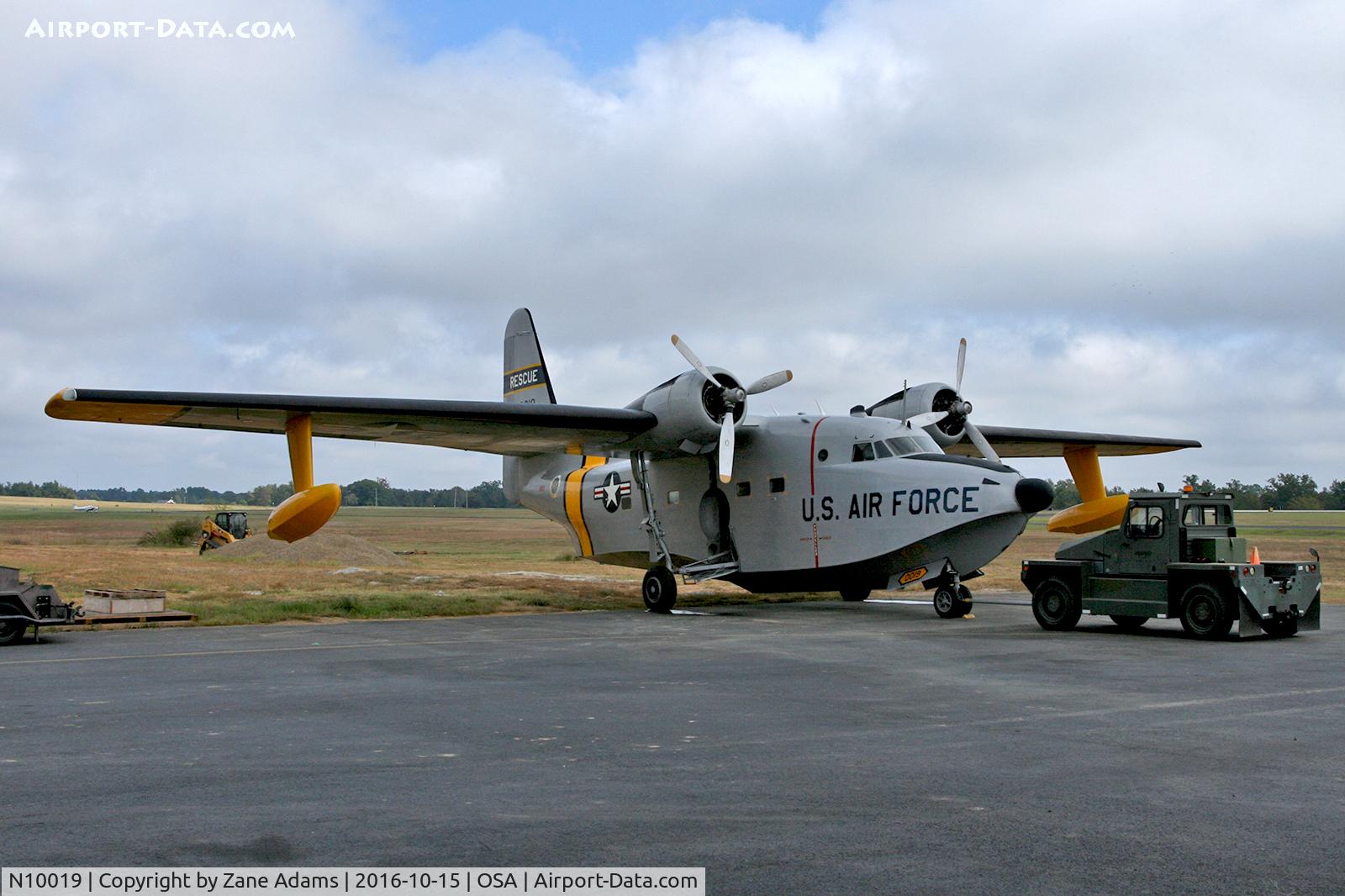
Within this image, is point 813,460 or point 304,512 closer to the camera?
point 304,512

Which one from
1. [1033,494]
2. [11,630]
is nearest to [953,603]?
[1033,494]

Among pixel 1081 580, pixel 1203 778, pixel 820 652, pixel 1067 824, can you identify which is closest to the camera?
pixel 1067 824

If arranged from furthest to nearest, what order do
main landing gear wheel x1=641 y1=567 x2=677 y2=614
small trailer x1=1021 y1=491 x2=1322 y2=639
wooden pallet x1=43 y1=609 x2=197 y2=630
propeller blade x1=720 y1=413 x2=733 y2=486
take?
main landing gear wheel x1=641 y1=567 x2=677 y2=614, propeller blade x1=720 y1=413 x2=733 y2=486, wooden pallet x1=43 y1=609 x2=197 y2=630, small trailer x1=1021 y1=491 x2=1322 y2=639

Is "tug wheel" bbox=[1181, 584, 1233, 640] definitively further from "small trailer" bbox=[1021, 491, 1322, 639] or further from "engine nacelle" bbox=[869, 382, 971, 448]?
"engine nacelle" bbox=[869, 382, 971, 448]

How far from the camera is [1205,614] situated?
15.0m

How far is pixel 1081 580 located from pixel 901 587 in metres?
4.65

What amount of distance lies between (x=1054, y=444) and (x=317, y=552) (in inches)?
856

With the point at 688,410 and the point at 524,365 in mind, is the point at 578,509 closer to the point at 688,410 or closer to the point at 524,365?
the point at 524,365

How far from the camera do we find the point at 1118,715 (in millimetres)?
9055

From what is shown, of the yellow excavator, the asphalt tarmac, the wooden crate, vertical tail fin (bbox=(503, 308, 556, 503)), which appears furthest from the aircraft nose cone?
the yellow excavator

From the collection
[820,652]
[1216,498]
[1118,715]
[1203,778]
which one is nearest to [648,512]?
[820,652]

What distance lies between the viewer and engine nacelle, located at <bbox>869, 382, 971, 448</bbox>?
73.8 ft

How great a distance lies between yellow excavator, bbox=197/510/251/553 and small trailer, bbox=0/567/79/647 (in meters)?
28.1

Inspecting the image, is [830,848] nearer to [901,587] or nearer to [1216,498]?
[1216,498]
